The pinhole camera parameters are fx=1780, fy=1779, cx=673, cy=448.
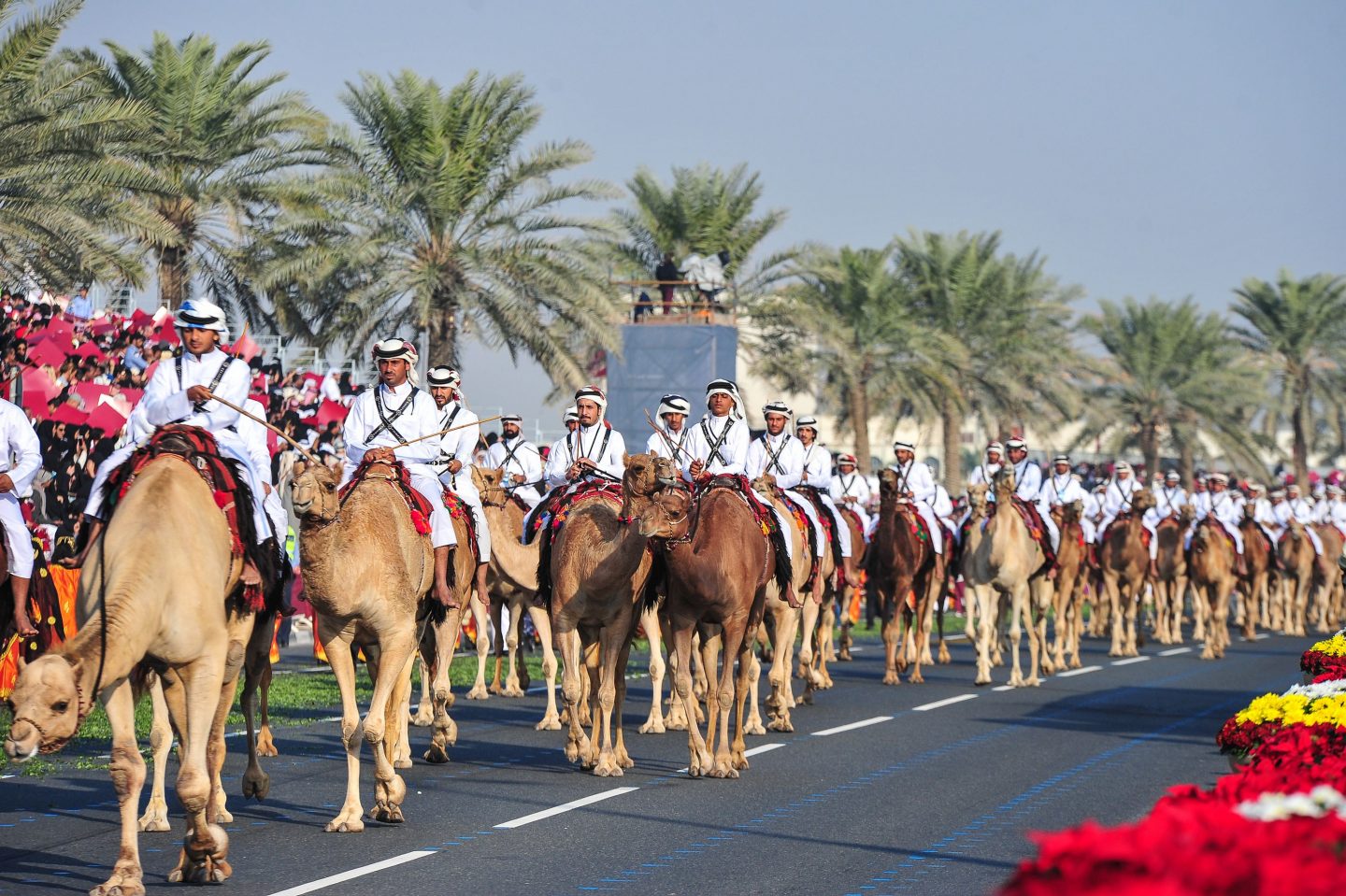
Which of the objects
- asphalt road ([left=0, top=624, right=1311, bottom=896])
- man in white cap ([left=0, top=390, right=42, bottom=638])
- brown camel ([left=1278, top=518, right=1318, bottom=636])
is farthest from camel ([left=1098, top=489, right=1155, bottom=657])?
man in white cap ([left=0, top=390, right=42, bottom=638])

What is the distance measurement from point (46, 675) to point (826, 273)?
34036mm

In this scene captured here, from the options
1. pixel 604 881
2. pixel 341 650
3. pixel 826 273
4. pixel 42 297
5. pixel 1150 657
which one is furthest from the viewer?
pixel 826 273

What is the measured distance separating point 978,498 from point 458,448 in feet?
35.1

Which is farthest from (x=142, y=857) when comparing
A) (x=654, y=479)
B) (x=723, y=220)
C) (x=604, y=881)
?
(x=723, y=220)

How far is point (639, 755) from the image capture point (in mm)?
15109

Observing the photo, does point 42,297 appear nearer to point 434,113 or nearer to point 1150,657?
point 434,113

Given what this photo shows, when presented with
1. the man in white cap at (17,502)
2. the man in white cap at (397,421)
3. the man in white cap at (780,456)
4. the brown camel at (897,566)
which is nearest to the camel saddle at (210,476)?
the man in white cap at (397,421)

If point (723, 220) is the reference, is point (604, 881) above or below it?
below

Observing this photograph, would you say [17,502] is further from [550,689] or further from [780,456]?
[780,456]

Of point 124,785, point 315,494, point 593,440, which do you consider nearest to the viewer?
point 124,785

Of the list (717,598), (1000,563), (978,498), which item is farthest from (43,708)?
(978,498)

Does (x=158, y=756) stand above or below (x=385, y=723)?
below

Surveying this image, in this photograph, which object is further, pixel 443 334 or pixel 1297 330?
pixel 1297 330

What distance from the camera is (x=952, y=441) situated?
49156 millimetres
